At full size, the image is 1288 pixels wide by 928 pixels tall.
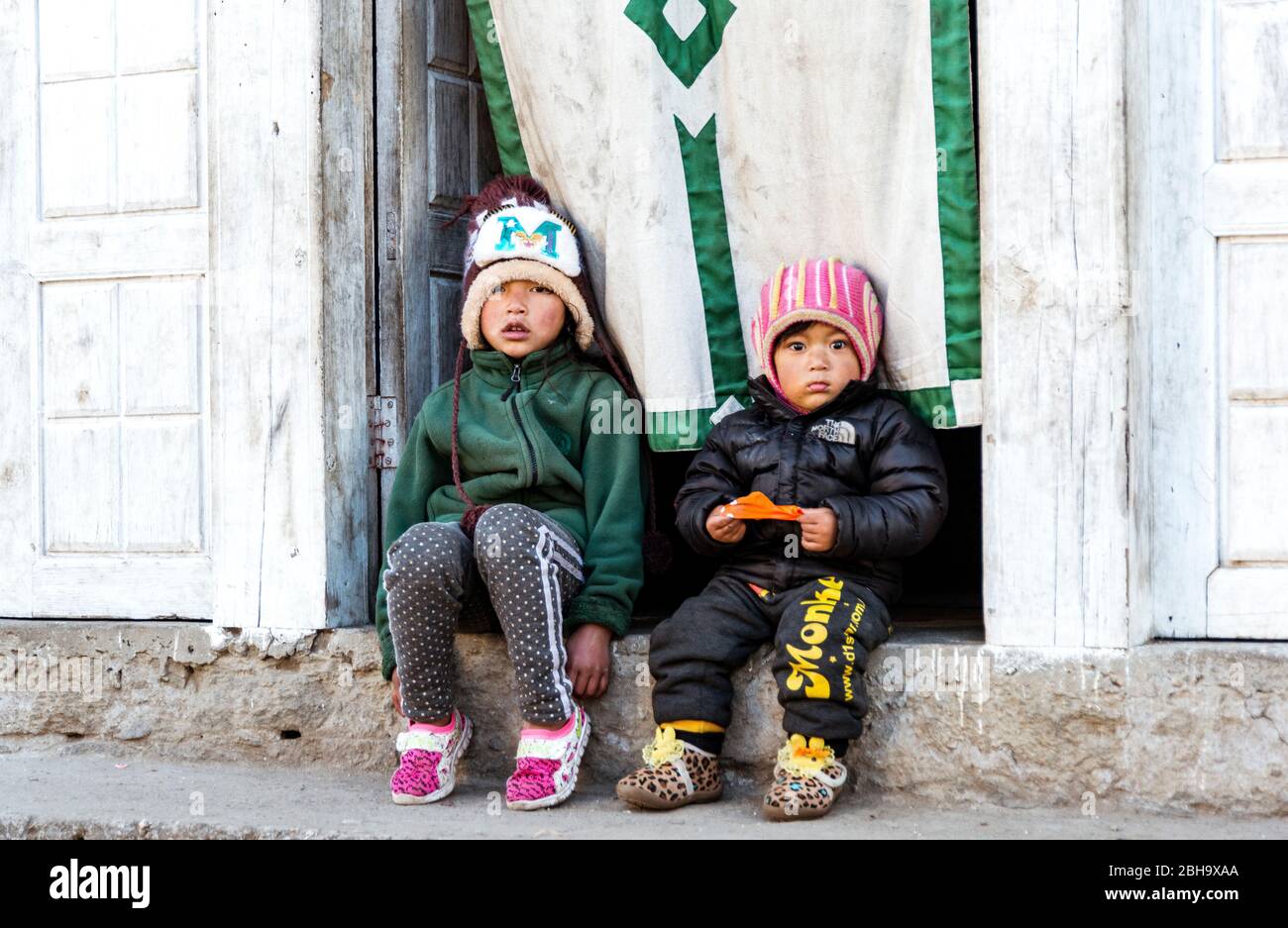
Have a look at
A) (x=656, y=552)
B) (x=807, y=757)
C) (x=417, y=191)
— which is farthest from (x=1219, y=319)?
(x=417, y=191)

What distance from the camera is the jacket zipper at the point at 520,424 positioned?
11.8 feet

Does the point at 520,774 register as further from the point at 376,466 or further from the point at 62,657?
the point at 62,657

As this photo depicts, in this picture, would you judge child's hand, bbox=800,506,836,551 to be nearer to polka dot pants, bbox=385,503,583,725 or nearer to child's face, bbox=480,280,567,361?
polka dot pants, bbox=385,503,583,725

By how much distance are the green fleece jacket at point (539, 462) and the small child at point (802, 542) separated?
180mm

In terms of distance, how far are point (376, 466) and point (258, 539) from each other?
369 millimetres

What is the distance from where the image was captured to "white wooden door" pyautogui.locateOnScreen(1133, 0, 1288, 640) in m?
3.25

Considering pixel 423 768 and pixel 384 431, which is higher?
pixel 384 431

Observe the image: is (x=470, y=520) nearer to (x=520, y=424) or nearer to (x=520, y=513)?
(x=520, y=513)

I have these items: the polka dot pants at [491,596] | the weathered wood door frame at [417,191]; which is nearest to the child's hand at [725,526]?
the polka dot pants at [491,596]

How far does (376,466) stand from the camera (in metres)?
3.91

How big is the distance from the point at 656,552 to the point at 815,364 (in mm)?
691

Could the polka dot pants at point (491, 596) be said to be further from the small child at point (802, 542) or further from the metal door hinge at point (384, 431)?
the metal door hinge at point (384, 431)

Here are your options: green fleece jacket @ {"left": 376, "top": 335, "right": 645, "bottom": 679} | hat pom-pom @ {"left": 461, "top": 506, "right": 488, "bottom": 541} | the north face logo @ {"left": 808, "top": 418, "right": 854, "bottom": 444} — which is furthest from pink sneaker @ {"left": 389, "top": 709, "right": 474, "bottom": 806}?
the north face logo @ {"left": 808, "top": 418, "right": 854, "bottom": 444}

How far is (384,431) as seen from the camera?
3900mm
